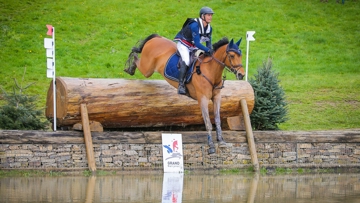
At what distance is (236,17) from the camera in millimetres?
29797

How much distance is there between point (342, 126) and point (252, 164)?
Result: 5902 millimetres

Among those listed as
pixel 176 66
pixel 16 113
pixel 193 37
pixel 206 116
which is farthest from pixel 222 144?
pixel 16 113

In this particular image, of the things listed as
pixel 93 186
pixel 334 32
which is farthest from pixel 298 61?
pixel 93 186

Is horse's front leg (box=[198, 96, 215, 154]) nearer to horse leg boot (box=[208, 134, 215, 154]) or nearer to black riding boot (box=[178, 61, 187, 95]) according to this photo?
horse leg boot (box=[208, 134, 215, 154])

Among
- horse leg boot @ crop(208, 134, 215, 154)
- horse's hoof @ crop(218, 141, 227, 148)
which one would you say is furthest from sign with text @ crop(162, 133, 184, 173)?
horse's hoof @ crop(218, 141, 227, 148)

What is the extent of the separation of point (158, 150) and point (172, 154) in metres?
0.30

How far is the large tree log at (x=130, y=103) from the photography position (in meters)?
13.9

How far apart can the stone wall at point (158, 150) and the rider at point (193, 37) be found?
138 centimetres

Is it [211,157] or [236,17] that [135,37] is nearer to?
[236,17]

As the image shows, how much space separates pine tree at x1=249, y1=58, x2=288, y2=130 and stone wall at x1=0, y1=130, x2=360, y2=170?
1626 millimetres

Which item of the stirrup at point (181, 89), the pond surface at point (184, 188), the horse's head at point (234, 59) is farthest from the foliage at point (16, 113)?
the horse's head at point (234, 59)

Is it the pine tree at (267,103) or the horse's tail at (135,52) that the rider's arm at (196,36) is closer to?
the horse's tail at (135,52)

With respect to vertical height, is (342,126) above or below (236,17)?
below

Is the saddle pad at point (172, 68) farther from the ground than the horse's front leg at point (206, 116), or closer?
farther from the ground
